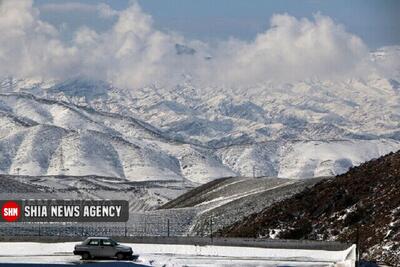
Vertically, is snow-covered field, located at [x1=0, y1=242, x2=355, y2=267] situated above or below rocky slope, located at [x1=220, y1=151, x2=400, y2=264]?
below

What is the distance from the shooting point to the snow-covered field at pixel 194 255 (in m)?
78.9

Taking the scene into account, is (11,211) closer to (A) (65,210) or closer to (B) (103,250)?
(A) (65,210)

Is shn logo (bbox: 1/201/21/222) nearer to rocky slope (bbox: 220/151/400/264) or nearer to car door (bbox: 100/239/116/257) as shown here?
car door (bbox: 100/239/116/257)

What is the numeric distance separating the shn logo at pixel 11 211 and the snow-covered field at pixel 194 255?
456 centimetres

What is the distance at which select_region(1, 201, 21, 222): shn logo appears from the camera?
9288 centimetres

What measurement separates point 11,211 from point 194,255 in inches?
778

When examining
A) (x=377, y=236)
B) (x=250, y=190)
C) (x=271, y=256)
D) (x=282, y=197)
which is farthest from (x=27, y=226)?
(x=250, y=190)

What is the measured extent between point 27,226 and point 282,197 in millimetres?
56472

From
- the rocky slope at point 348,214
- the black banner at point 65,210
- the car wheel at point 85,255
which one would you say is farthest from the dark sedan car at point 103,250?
the rocky slope at point 348,214

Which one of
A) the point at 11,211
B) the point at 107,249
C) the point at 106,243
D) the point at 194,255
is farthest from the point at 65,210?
the point at 194,255

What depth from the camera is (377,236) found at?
9519cm

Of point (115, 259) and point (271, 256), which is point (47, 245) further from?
point (271, 256)

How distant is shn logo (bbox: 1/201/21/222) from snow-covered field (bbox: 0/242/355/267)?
4.56 metres

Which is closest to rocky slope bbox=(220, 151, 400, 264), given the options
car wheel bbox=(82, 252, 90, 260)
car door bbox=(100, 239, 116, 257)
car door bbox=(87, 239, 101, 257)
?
car door bbox=(100, 239, 116, 257)
